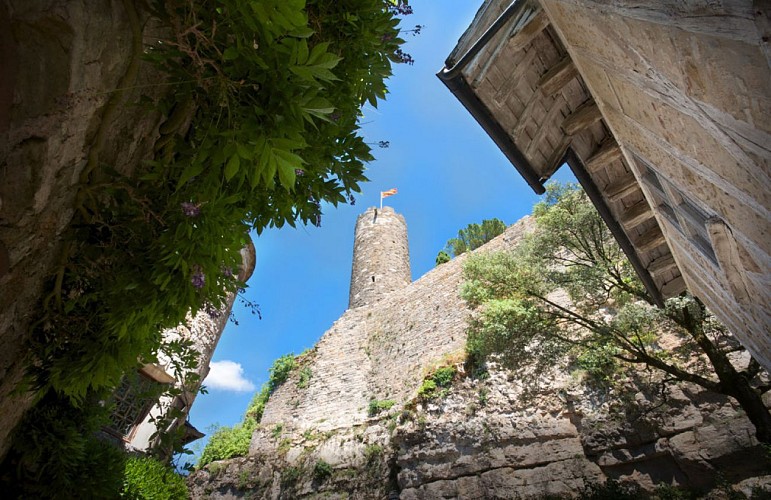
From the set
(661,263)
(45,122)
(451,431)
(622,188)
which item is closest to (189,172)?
(45,122)

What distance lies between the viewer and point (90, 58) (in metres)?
1.46

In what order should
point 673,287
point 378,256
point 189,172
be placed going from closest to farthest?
point 189,172 → point 673,287 → point 378,256

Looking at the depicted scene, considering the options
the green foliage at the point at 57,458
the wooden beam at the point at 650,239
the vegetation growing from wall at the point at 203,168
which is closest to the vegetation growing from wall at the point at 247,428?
the green foliage at the point at 57,458

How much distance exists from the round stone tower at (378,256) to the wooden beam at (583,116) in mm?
18878

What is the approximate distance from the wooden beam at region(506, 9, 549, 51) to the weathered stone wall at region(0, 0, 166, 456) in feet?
8.61

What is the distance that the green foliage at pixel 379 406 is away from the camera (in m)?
14.7

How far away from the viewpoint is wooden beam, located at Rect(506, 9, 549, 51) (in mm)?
3176

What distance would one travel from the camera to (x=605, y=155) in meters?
4.21

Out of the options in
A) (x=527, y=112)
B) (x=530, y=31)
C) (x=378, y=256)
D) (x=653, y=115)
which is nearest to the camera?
(x=653, y=115)

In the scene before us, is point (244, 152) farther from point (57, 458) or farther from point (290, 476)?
point (290, 476)

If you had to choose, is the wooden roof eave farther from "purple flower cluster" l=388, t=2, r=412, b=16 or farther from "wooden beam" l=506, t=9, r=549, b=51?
"purple flower cluster" l=388, t=2, r=412, b=16

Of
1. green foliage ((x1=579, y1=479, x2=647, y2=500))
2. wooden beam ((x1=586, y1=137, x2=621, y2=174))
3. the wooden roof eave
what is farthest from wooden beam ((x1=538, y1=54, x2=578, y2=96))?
green foliage ((x1=579, y1=479, x2=647, y2=500))

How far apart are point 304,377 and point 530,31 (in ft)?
57.9

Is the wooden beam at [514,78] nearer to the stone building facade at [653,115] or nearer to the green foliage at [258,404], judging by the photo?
the stone building facade at [653,115]
